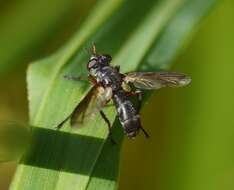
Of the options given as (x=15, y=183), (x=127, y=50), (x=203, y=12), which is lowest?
(x=15, y=183)

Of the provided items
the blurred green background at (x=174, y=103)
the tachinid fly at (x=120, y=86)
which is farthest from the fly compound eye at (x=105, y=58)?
the blurred green background at (x=174, y=103)

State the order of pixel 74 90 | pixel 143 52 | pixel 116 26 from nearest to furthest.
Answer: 1. pixel 74 90
2. pixel 143 52
3. pixel 116 26

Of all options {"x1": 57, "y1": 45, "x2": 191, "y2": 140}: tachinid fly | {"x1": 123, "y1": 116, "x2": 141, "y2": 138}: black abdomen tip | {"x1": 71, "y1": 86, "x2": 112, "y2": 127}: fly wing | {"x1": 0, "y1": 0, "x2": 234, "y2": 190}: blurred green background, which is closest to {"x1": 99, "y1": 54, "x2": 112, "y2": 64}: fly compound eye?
{"x1": 57, "y1": 45, "x2": 191, "y2": 140}: tachinid fly

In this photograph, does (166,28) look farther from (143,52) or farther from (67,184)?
(67,184)

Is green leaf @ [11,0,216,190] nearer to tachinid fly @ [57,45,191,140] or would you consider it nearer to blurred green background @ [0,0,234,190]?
tachinid fly @ [57,45,191,140]

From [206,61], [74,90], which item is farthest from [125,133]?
[206,61]

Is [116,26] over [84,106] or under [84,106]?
over

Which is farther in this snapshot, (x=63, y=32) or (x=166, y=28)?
(x=63, y=32)

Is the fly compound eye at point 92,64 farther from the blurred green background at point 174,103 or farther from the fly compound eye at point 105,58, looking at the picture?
the blurred green background at point 174,103
